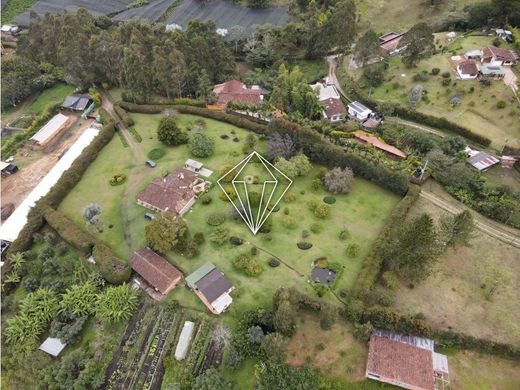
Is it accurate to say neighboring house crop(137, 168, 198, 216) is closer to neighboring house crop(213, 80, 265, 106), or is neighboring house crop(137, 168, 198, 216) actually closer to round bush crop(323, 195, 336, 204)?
round bush crop(323, 195, 336, 204)

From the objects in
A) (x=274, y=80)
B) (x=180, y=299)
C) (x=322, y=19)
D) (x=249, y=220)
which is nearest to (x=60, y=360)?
(x=180, y=299)

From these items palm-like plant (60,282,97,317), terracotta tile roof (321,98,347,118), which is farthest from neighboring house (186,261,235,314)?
terracotta tile roof (321,98,347,118)

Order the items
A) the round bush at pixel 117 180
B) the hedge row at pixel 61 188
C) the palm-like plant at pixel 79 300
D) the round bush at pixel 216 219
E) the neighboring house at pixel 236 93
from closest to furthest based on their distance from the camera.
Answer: the palm-like plant at pixel 79 300
the hedge row at pixel 61 188
the round bush at pixel 216 219
the round bush at pixel 117 180
the neighboring house at pixel 236 93

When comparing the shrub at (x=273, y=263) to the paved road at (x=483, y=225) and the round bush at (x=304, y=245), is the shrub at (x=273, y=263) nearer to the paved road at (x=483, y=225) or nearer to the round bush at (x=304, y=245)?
the round bush at (x=304, y=245)

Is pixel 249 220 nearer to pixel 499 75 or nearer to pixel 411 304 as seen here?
pixel 411 304

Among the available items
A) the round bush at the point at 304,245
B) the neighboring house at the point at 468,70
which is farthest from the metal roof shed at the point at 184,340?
the neighboring house at the point at 468,70

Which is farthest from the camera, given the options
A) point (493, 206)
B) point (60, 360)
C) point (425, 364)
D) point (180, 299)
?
point (493, 206)

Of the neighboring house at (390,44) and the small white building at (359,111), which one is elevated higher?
the neighboring house at (390,44)
